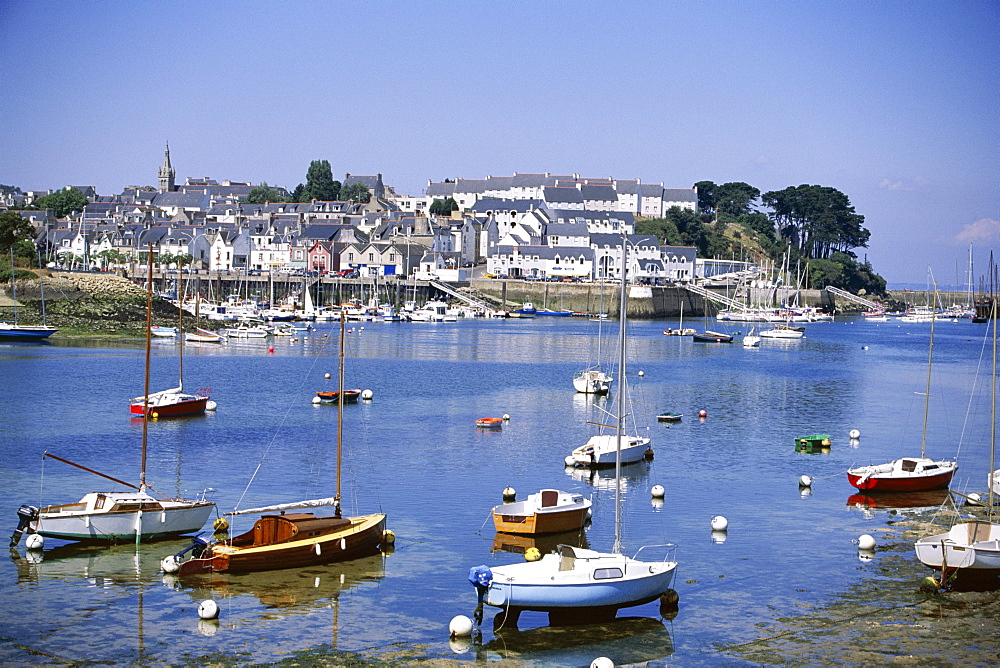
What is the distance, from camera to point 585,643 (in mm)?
16422

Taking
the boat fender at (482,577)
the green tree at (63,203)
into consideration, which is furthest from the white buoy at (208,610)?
the green tree at (63,203)

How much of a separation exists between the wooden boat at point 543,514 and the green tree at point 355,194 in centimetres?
13788

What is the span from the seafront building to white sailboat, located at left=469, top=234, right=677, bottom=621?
97.2 metres

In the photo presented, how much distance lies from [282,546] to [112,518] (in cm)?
389

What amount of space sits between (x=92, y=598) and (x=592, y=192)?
140 metres

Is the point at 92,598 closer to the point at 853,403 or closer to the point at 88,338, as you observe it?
the point at 853,403

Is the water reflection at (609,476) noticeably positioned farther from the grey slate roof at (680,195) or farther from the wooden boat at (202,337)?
the grey slate roof at (680,195)

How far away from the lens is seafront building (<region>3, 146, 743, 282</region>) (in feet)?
395

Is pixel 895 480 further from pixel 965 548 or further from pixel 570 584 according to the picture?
pixel 570 584

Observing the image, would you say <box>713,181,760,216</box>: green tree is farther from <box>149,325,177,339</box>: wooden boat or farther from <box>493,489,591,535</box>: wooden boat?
<box>493,489,591,535</box>: wooden boat

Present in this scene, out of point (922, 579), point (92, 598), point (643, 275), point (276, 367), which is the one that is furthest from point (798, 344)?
point (92, 598)

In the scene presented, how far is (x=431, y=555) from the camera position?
2098cm

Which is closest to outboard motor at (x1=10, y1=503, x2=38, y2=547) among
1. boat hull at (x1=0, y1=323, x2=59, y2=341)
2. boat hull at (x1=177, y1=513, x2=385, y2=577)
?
boat hull at (x1=177, y1=513, x2=385, y2=577)

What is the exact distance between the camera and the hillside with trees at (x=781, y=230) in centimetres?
14888
